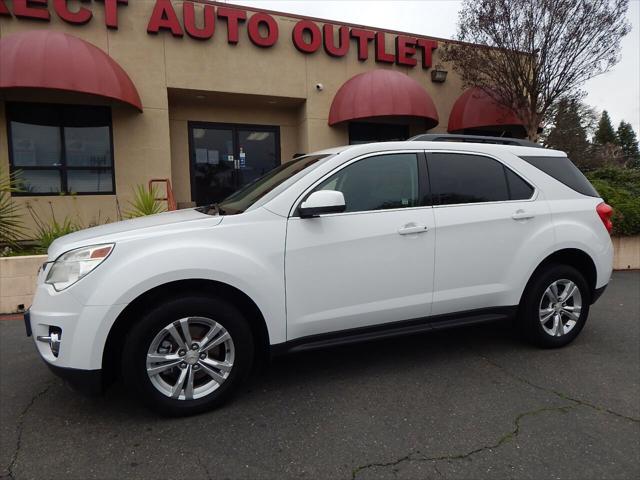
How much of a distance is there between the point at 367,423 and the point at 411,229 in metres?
1.37

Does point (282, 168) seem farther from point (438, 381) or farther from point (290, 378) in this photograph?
point (438, 381)

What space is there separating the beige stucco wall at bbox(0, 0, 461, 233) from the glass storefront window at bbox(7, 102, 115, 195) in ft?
0.78

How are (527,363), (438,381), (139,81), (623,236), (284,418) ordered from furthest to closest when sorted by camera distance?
1. (139,81)
2. (623,236)
3. (527,363)
4. (438,381)
5. (284,418)

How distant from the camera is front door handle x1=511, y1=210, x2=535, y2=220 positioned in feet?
11.4

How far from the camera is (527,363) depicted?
351 cm

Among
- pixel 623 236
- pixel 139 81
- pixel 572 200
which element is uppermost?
pixel 139 81

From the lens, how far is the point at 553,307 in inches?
146

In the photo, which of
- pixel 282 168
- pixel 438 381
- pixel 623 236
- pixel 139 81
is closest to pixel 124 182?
pixel 139 81

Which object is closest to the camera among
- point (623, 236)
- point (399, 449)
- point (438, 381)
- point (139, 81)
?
point (399, 449)

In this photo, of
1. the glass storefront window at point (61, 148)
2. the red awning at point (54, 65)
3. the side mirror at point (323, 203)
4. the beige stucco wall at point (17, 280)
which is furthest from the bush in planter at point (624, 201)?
the glass storefront window at point (61, 148)

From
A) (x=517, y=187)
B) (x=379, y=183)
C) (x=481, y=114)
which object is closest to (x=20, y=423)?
(x=379, y=183)

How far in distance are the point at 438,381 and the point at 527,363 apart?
90 centimetres

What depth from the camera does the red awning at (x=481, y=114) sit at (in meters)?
11.0

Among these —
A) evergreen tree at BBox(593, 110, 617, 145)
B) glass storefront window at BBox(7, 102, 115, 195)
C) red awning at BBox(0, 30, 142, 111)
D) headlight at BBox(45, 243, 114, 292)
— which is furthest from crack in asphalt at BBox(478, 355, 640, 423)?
evergreen tree at BBox(593, 110, 617, 145)
